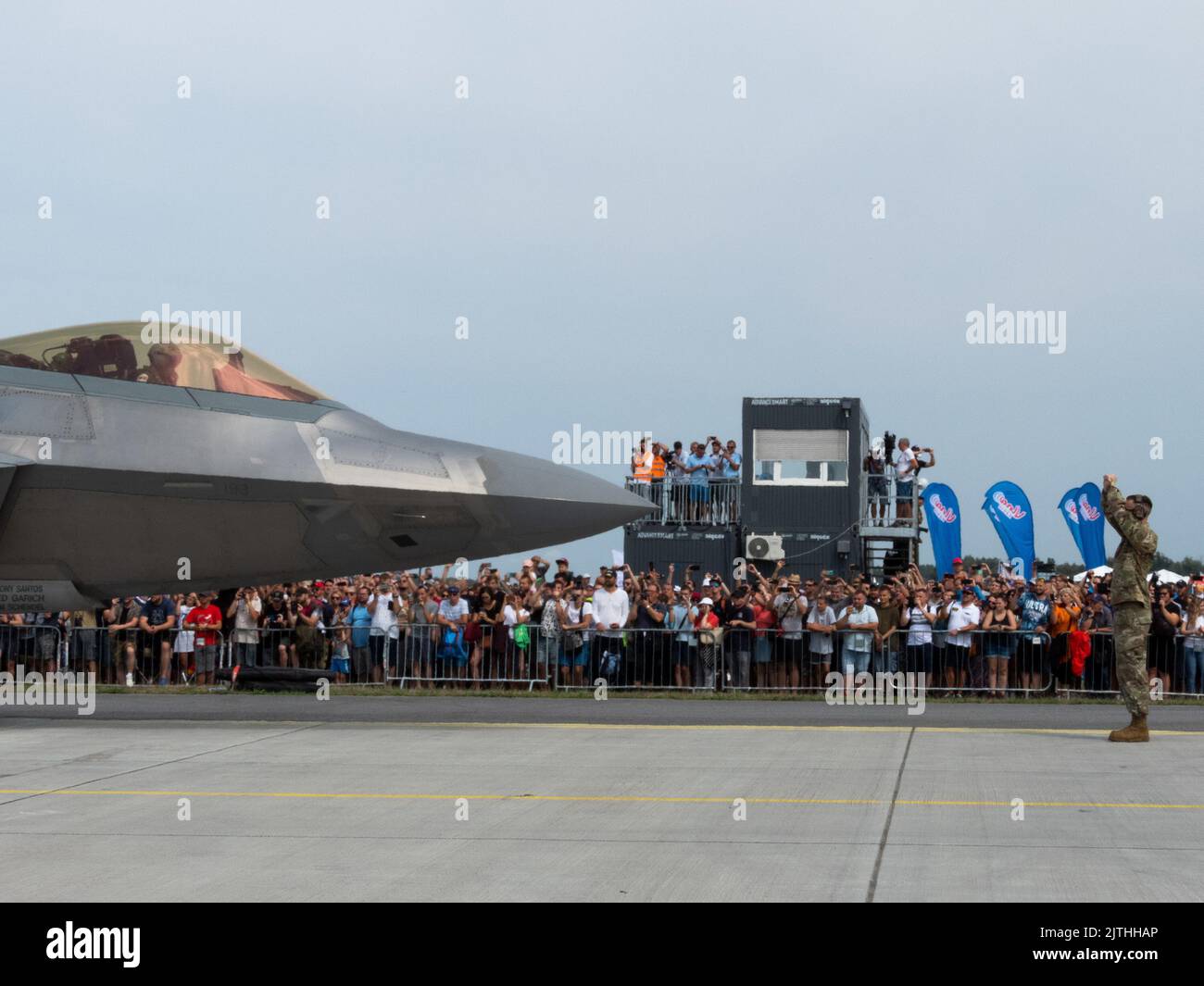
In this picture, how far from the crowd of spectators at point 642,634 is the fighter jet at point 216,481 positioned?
7206 millimetres

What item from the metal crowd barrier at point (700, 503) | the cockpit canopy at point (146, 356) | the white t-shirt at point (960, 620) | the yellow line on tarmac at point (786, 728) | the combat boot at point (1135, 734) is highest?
the cockpit canopy at point (146, 356)

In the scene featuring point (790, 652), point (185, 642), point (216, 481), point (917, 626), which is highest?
point (216, 481)

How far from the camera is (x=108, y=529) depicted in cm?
1266

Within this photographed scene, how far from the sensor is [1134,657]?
1241 cm

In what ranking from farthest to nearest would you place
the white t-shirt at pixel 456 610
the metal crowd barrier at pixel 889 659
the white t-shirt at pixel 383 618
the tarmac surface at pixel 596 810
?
1. the white t-shirt at pixel 383 618
2. the white t-shirt at pixel 456 610
3. the metal crowd barrier at pixel 889 659
4. the tarmac surface at pixel 596 810

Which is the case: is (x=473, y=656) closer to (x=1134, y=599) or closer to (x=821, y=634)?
(x=821, y=634)

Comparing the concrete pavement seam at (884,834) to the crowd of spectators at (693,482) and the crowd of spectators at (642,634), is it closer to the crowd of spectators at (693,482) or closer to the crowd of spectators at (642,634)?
the crowd of spectators at (642,634)

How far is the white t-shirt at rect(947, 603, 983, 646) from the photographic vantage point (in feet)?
62.8

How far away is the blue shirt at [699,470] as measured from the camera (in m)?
30.4

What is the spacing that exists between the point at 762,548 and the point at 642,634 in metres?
11.8

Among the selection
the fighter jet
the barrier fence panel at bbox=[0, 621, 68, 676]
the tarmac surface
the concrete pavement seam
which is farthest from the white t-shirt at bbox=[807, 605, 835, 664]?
the barrier fence panel at bbox=[0, 621, 68, 676]

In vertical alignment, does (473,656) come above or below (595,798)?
above

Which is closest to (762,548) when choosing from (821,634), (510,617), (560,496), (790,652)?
(790,652)

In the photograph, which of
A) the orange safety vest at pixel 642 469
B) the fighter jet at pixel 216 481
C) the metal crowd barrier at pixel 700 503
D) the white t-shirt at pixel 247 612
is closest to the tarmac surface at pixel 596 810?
the fighter jet at pixel 216 481
